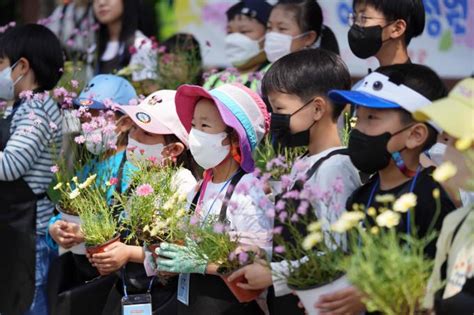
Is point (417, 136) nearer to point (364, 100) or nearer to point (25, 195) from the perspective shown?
point (364, 100)

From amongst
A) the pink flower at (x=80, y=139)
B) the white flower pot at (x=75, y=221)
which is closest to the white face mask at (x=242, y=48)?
the pink flower at (x=80, y=139)

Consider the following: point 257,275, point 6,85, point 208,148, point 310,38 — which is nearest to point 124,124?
point 6,85

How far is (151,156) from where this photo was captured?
4711mm

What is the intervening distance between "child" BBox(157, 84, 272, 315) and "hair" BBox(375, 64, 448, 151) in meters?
0.69

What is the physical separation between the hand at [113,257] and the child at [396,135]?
121cm

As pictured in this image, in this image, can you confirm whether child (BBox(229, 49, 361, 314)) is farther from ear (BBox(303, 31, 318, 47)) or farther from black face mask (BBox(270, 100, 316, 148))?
ear (BBox(303, 31, 318, 47))

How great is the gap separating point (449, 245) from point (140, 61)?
3.72 metres

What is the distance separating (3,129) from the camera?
17.3ft

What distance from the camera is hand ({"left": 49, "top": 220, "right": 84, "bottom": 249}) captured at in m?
4.73

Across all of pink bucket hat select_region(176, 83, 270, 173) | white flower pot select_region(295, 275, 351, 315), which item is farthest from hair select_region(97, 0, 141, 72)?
white flower pot select_region(295, 275, 351, 315)

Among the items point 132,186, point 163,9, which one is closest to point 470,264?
point 132,186

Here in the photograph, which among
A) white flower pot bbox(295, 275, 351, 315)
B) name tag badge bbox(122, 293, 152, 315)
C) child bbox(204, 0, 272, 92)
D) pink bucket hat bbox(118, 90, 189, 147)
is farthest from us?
child bbox(204, 0, 272, 92)

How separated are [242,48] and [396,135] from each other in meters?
2.66

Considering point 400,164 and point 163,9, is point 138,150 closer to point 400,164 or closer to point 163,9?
point 400,164
